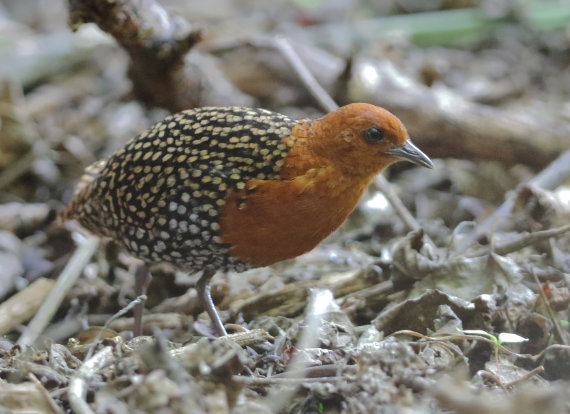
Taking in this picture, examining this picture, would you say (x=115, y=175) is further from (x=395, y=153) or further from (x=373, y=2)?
(x=373, y=2)

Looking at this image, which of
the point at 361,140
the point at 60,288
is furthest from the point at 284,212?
the point at 60,288

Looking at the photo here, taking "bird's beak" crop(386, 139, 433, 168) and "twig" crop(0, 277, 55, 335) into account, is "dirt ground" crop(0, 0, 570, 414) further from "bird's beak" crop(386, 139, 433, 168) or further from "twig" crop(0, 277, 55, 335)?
"bird's beak" crop(386, 139, 433, 168)

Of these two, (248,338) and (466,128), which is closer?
(248,338)

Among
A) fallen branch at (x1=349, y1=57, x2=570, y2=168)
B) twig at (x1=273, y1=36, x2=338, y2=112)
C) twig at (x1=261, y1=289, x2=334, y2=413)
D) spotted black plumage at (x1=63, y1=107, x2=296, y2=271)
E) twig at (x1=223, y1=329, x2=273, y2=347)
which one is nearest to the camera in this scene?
twig at (x1=261, y1=289, x2=334, y2=413)

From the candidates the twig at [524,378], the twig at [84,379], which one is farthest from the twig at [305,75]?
the twig at [84,379]

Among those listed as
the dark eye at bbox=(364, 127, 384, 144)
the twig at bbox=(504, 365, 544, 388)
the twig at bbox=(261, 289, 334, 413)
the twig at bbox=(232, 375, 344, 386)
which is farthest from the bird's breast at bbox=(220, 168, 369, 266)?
the twig at bbox=(504, 365, 544, 388)

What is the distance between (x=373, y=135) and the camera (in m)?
3.23

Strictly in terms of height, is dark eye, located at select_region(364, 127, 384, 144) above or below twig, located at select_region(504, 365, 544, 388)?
above

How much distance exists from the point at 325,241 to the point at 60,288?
180 cm

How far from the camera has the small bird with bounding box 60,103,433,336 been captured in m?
3.21

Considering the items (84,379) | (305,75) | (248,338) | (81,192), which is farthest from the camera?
(305,75)

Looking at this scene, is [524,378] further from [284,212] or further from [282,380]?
[284,212]

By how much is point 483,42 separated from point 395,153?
552 cm

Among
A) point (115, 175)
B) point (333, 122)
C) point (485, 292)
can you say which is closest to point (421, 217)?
point (485, 292)
